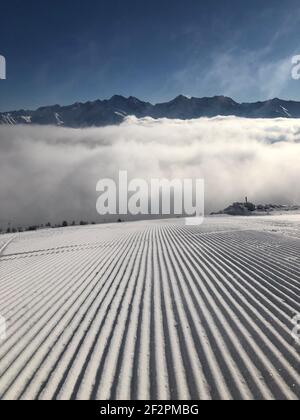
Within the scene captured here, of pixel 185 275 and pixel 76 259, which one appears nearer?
pixel 185 275

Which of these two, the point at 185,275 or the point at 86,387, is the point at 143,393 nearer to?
the point at 86,387

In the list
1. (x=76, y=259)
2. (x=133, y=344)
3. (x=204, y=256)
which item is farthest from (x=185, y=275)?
(x=76, y=259)

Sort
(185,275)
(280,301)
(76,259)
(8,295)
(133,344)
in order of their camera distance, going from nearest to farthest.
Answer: (133,344) → (280,301) → (8,295) → (185,275) → (76,259)

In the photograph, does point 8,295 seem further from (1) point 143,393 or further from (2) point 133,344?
(1) point 143,393

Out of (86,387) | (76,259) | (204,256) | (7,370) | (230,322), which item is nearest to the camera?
(86,387)

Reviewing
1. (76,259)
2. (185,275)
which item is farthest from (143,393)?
(76,259)
